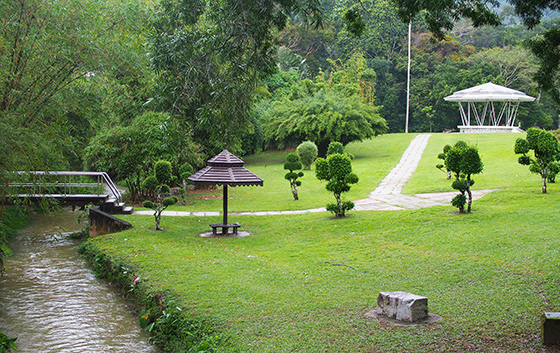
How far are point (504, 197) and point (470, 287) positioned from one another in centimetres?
805

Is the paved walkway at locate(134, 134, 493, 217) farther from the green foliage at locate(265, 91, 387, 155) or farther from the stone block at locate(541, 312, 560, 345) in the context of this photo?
the stone block at locate(541, 312, 560, 345)

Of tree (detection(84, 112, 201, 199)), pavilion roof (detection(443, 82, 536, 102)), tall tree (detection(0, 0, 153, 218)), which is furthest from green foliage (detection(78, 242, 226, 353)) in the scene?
pavilion roof (detection(443, 82, 536, 102))

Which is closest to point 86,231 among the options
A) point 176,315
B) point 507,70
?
point 176,315

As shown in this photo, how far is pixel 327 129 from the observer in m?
30.0

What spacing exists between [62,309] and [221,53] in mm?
5401

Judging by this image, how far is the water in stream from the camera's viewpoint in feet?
24.8

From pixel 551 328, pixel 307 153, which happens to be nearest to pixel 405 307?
pixel 551 328

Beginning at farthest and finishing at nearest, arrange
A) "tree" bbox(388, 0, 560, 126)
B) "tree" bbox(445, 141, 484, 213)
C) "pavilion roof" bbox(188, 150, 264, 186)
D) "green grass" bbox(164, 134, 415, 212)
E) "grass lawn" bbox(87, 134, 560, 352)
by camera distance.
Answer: "green grass" bbox(164, 134, 415, 212), "pavilion roof" bbox(188, 150, 264, 186), "tree" bbox(445, 141, 484, 213), "tree" bbox(388, 0, 560, 126), "grass lawn" bbox(87, 134, 560, 352)

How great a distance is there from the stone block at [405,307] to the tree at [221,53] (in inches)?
121

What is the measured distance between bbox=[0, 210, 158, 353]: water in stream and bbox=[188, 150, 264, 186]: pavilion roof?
3480mm

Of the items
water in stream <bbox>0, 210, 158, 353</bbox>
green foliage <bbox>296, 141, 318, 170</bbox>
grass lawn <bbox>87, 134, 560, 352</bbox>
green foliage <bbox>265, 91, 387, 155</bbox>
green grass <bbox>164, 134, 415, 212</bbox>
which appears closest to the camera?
grass lawn <bbox>87, 134, 560, 352</bbox>

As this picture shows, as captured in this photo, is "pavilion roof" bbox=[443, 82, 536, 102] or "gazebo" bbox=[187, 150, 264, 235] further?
"pavilion roof" bbox=[443, 82, 536, 102]

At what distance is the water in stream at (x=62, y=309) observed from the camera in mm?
7547

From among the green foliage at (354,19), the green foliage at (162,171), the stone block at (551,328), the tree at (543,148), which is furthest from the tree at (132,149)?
the stone block at (551,328)
